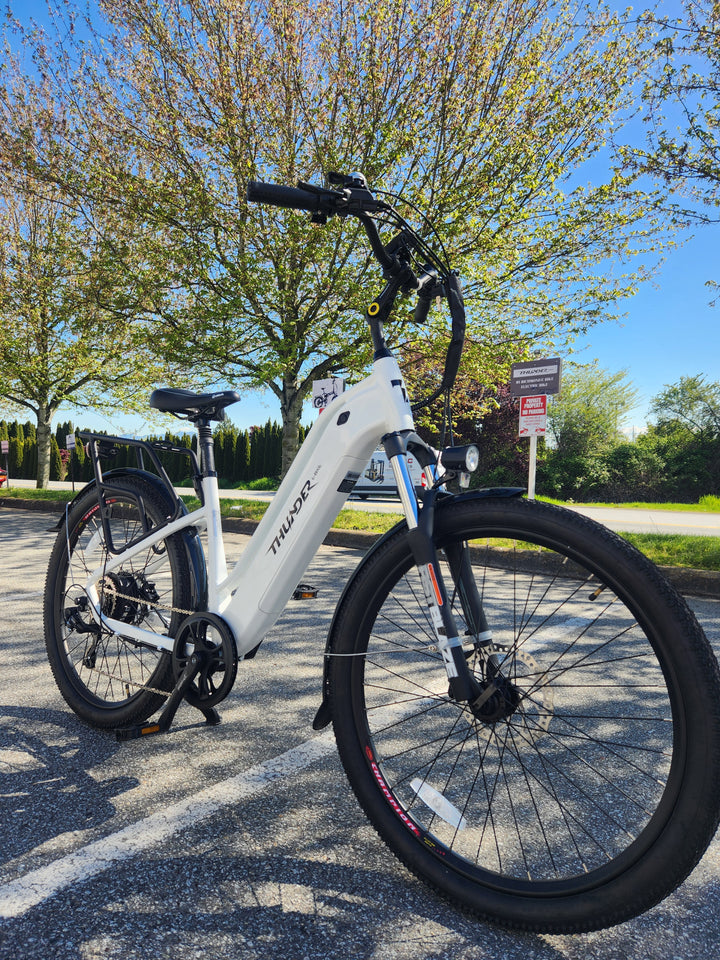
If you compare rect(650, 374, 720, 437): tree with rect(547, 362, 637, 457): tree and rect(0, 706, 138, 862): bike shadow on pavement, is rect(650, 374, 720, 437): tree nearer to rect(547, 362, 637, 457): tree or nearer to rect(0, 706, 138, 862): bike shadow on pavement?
rect(547, 362, 637, 457): tree

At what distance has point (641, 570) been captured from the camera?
54.6 inches

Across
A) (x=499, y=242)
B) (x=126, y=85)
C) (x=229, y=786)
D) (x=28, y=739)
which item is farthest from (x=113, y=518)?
(x=126, y=85)

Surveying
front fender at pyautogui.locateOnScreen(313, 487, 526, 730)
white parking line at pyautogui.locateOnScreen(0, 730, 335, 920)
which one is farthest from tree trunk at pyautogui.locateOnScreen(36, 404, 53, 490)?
front fender at pyautogui.locateOnScreen(313, 487, 526, 730)

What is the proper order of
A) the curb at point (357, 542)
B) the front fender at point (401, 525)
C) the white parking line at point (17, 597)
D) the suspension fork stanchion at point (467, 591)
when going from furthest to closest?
the curb at point (357, 542) < the white parking line at point (17, 597) < the suspension fork stanchion at point (467, 591) < the front fender at point (401, 525)

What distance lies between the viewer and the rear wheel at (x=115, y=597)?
2.47m

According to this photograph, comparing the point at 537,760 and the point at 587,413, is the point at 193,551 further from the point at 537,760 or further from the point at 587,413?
the point at 587,413

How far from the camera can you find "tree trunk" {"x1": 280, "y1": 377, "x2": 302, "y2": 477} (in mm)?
12688

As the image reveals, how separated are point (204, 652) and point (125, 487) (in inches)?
33.9

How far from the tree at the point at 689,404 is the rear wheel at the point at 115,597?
36.3 meters

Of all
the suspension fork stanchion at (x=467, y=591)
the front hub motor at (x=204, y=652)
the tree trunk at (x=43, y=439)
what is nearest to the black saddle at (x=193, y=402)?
the front hub motor at (x=204, y=652)

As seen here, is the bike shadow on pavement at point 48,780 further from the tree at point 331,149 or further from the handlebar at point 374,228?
the tree at point 331,149

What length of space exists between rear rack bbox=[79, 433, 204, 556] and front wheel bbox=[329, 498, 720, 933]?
107 cm

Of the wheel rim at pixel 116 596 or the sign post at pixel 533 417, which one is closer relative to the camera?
the wheel rim at pixel 116 596

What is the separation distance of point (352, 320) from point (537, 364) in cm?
334
